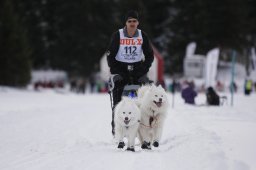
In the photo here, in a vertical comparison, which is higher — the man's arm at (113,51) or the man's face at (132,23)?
the man's face at (132,23)

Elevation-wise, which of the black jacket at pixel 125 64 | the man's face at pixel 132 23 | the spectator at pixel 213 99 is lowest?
the spectator at pixel 213 99

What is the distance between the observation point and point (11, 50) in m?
40.5

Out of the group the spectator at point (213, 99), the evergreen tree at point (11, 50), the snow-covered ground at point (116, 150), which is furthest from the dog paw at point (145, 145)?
the evergreen tree at point (11, 50)

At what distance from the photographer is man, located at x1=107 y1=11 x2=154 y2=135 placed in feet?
27.9

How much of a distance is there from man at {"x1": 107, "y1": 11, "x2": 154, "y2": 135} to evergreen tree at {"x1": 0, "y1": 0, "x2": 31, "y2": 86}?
3256 cm

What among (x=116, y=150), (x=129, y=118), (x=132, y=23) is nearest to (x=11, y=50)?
(x=132, y=23)

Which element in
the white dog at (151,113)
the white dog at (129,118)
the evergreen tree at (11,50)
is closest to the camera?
the white dog at (129,118)

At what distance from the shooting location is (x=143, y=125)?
8289mm

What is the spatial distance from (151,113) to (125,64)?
103 cm

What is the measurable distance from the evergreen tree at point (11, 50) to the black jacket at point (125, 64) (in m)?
32.6

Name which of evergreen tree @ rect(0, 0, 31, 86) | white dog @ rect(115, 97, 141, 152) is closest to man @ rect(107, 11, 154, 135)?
white dog @ rect(115, 97, 141, 152)

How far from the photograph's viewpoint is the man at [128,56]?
8516 millimetres

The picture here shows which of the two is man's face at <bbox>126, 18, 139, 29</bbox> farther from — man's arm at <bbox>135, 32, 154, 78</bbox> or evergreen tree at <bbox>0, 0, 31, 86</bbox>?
evergreen tree at <bbox>0, 0, 31, 86</bbox>

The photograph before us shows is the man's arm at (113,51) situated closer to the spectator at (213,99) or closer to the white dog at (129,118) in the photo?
the white dog at (129,118)
